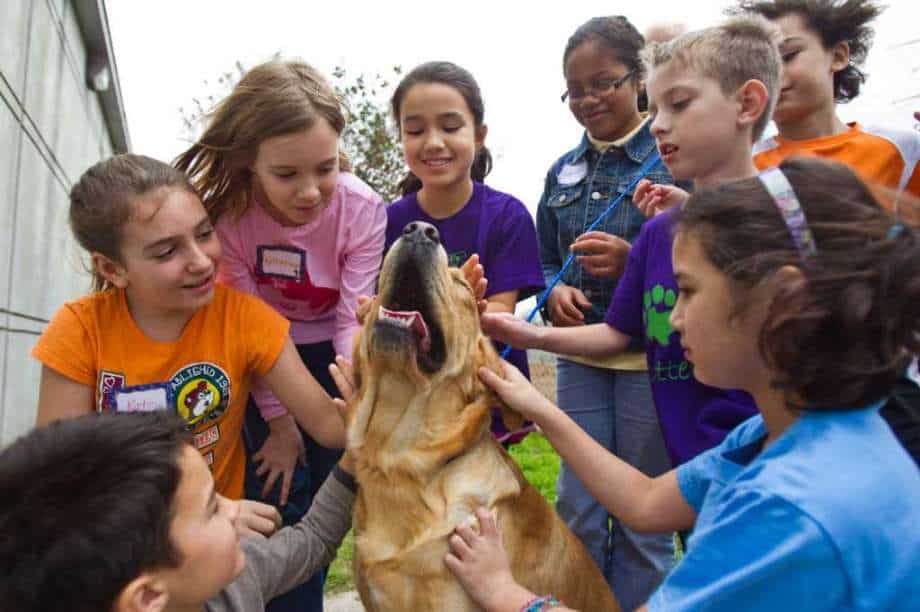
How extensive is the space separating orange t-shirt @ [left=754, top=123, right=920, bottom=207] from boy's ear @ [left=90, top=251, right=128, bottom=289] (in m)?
2.33

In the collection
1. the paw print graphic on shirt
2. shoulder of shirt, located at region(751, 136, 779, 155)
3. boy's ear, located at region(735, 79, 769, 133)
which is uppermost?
boy's ear, located at region(735, 79, 769, 133)

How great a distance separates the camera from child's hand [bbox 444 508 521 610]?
7.36 feet

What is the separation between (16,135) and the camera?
4297 millimetres

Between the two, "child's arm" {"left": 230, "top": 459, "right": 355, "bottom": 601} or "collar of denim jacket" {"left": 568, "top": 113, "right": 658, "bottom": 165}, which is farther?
"collar of denim jacket" {"left": 568, "top": 113, "right": 658, "bottom": 165}

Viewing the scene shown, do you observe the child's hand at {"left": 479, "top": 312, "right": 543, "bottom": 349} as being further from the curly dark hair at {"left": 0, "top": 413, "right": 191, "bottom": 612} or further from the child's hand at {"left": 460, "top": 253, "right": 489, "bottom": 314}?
the curly dark hair at {"left": 0, "top": 413, "right": 191, "bottom": 612}

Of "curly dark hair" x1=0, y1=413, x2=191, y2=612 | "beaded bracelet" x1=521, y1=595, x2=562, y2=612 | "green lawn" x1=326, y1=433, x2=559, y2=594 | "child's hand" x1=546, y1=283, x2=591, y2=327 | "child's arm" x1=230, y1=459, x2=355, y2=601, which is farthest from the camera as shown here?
"green lawn" x1=326, y1=433, x2=559, y2=594

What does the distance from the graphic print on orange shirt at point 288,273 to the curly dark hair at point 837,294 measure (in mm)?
1875

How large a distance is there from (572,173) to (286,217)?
54.3 inches

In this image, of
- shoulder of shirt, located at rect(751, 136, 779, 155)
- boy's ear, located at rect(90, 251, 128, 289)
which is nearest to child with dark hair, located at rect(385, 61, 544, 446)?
shoulder of shirt, located at rect(751, 136, 779, 155)

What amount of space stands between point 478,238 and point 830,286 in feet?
6.31

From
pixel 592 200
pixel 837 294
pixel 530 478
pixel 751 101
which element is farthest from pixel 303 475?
pixel 530 478

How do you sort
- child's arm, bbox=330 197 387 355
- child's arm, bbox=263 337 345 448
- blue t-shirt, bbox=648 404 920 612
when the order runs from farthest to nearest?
child's arm, bbox=330 197 387 355 < child's arm, bbox=263 337 345 448 < blue t-shirt, bbox=648 404 920 612

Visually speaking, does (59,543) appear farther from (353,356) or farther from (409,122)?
(409,122)

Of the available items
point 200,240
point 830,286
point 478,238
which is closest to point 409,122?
point 478,238
